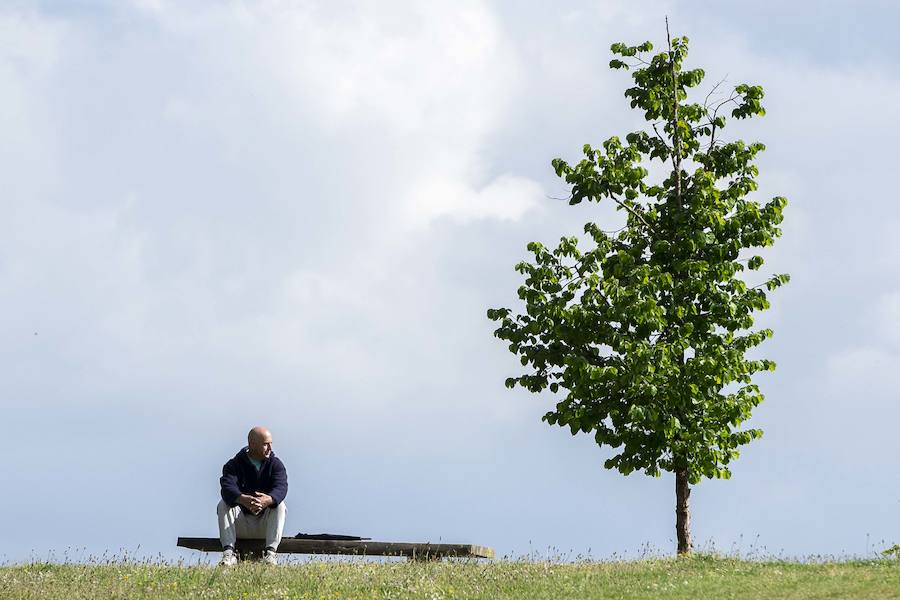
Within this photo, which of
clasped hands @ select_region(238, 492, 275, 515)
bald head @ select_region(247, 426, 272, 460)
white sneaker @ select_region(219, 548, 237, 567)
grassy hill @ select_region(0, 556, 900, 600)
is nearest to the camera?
grassy hill @ select_region(0, 556, 900, 600)

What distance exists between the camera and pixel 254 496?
18.2 metres

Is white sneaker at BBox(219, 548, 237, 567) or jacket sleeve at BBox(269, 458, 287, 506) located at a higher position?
jacket sleeve at BBox(269, 458, 287, 506)

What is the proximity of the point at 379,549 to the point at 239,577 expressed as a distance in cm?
322

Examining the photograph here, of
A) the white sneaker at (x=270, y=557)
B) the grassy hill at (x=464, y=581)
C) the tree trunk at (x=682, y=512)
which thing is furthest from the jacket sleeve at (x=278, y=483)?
the tree trunk at (x=682, y=512)

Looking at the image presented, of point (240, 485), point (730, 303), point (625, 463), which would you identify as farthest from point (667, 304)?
point (240, 485)

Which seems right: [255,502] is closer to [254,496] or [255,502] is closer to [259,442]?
[254,496]

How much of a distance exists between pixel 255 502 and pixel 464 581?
4.24 metres

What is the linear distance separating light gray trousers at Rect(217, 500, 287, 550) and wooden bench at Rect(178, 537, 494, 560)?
0.20 m

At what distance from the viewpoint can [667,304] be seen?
20.9m

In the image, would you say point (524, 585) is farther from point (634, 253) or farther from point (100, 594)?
point (634, 253)

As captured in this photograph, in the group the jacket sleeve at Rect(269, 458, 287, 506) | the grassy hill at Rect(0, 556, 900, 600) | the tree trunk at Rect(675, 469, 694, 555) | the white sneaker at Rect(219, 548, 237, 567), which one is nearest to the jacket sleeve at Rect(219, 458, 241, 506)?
the jacket sleeve at Rect(269, 458, 287, 506)

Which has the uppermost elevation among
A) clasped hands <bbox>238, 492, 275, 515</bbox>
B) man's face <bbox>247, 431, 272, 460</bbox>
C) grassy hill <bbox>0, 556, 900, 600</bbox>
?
man's face <bbox>247, 431, 272, 460</bbox>

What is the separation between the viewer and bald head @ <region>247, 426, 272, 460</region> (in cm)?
1823

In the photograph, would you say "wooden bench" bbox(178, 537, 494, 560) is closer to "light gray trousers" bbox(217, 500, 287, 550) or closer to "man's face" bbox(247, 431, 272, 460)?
"light gray trousers" bbox(217, 500, 287, 550)
